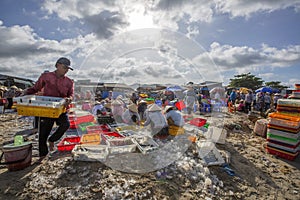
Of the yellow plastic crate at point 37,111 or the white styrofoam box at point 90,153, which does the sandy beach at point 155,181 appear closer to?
the white styrofoam box at point 90,153

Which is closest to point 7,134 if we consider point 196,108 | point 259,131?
point 259,131

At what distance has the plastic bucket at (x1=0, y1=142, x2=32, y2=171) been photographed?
255cm

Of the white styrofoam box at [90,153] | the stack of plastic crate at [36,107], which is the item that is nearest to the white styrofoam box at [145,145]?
the white styrofoam box at [90,153]

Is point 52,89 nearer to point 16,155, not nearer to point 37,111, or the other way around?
point 37,111

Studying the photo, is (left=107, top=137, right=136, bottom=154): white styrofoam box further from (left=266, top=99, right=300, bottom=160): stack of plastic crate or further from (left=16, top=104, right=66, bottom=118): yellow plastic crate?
(left=266, top=99, right=300, bottom=160): stack of plastic crate

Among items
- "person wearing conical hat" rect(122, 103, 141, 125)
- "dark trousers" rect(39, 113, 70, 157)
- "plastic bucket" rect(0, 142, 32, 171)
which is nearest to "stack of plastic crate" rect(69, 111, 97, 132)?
"person wearing conical hat" rect(122, 103, 141, 125)

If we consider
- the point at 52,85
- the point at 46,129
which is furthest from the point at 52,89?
the point at 46,129

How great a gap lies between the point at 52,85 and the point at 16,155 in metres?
1.28

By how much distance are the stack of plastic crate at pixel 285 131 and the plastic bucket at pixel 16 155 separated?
18.3 feet

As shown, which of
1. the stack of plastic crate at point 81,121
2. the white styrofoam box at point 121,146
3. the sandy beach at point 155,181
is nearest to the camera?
the sandy beach at point 155,181

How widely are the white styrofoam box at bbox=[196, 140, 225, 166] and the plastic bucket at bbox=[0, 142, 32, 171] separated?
3305 mm

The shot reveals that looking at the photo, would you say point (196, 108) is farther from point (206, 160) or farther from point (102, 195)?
point (102, 195)

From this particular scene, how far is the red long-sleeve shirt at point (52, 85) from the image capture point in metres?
3.00

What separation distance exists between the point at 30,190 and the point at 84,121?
3810mm
